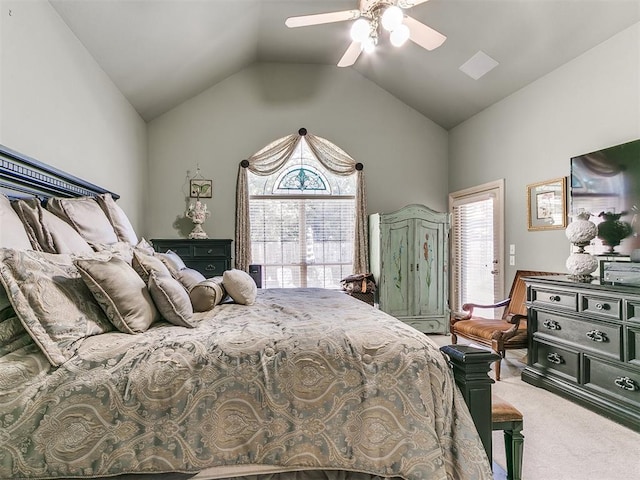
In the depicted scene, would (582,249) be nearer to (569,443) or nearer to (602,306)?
(602,306)

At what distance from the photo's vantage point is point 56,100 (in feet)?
8.22

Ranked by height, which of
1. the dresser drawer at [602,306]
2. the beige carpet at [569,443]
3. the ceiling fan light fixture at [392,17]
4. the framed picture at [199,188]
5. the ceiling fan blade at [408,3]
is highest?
the ceiling fan blade at [408,3]

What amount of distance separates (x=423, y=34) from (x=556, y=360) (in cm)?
262

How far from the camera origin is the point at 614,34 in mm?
2871

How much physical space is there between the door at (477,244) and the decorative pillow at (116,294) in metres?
3.83

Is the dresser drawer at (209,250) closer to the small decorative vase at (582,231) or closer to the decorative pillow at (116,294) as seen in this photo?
the decorative pillow at (116,294)

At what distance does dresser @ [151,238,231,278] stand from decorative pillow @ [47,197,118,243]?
1644mm

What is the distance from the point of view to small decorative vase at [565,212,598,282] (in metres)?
2.79

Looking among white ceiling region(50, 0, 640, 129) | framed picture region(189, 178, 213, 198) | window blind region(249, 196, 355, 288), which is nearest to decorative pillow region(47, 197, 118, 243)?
white ceiling region(50, 0, 640, 129)

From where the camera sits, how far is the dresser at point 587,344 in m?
2.33

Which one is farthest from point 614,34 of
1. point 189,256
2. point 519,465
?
Result: point 189,256

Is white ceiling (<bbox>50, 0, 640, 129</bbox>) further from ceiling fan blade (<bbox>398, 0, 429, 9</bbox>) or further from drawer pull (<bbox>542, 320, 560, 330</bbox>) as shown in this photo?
drawer pull (<bbox>542, 320, 560, 330</bbox>)

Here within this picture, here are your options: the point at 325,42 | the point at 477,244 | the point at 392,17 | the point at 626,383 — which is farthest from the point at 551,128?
the point at 325,42

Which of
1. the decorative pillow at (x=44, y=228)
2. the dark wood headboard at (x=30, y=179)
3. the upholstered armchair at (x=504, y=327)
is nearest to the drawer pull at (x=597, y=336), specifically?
the upholstered armchair at (x=504, y=327)
